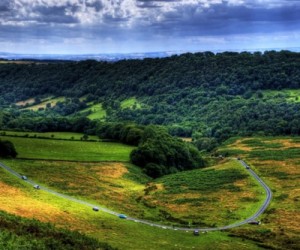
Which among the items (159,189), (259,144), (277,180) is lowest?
(159,189)

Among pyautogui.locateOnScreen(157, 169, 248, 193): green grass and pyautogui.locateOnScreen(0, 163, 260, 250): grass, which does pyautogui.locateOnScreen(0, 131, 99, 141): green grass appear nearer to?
pyautogui.locateOnScreen(157, 169, 248, 193): green grass

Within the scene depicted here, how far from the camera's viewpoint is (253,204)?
101312mm

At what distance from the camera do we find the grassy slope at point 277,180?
79438mm

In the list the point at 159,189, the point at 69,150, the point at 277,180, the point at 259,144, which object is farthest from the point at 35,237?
the point at 259,144

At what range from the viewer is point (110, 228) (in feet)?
245

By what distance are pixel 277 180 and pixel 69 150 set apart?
61.3 metres

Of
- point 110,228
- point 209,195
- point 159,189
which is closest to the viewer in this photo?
point 110,228

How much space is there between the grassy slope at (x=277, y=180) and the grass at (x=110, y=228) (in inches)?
244

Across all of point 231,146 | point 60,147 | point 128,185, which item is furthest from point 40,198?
point 231,146

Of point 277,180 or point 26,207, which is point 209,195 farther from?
point 26,207

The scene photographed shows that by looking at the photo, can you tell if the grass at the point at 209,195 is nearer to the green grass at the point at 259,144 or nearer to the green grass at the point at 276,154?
the green grass at the point at 276,154

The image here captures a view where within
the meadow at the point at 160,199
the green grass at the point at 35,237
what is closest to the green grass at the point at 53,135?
the meadow at the point at 160,199

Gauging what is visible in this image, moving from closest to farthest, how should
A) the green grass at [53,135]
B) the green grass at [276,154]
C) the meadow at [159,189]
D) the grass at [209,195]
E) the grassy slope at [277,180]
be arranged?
the grassy slope at [277,180] → the grass at [209,195] → the meadow at [159,189] → the green grass at [276,154] → the green grass at [53,135]

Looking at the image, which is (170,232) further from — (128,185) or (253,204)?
(128,185)
